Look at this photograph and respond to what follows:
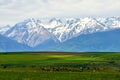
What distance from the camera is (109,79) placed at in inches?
3130

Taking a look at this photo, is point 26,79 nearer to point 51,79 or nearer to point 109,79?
point 51,79

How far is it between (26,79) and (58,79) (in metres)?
6.49

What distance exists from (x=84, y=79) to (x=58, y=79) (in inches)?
209

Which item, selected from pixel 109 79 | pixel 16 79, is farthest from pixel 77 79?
pixel 16 79

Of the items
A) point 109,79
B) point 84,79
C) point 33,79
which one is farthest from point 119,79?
point 33,79

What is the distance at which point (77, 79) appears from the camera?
7875 cm

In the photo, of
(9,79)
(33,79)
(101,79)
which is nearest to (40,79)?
(33,79)

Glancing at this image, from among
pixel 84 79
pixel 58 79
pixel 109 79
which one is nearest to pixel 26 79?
pixel 58 79

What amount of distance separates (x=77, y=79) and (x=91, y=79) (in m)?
2.85

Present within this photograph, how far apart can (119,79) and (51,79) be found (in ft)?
45.8

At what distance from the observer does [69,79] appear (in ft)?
258

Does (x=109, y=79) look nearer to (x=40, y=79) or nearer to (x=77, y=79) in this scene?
(x=77, y=79)

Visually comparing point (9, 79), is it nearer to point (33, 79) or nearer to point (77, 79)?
point (33, 79)

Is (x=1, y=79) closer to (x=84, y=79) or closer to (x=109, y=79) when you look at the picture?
(x=84, y=79)
